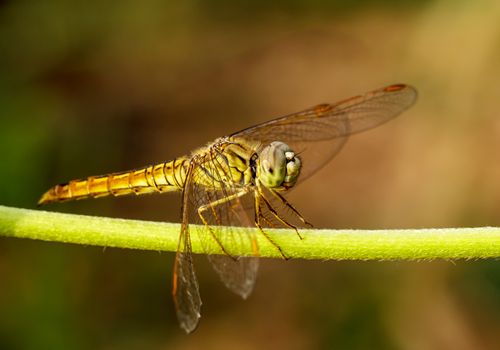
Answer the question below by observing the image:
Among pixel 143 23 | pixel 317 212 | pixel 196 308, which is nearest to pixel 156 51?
pixel 143 23

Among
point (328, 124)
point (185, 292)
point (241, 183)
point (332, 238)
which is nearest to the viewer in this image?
point (332, 238)

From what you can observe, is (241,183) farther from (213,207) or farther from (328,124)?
(328,124)

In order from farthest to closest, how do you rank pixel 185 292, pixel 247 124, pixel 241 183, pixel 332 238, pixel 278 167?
pixel 247 124
pixel 241 183
pixel 278 167
pixel 185 292
pixel 332 238

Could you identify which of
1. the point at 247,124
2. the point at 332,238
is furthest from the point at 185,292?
the point at 247,124

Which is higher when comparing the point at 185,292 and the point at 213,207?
the point at 213,207

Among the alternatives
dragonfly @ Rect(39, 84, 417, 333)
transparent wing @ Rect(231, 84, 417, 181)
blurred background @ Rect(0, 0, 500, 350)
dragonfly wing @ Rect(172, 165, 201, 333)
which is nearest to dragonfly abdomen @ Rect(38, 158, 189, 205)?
dragonfly @ Rect(39, 84, 417, 333)

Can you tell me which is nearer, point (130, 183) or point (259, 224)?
point (259, 224)

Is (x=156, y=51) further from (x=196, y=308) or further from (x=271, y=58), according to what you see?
(x=196, y=308)

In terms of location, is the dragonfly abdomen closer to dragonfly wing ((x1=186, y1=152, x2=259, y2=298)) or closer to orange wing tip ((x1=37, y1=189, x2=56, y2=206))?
orange wing tip ((x1=37, y1=189, x2=56, y2=206))
